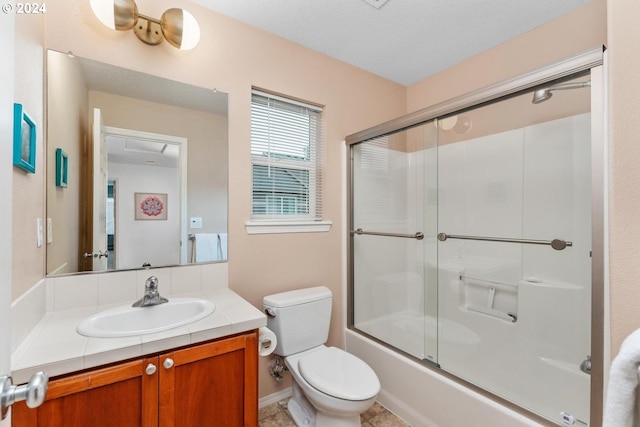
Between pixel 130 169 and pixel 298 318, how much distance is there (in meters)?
1.21

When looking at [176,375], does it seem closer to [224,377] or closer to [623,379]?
[224,377]

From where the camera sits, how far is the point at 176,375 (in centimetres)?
108

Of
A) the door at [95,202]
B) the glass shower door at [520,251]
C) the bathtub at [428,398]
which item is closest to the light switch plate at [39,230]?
the door at [95,202]

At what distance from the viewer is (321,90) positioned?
2.11 m

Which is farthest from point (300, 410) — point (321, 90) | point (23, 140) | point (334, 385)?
point (321, 90)

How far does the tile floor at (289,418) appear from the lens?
171cm

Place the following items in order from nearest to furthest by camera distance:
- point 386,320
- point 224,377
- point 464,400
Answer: point 224,377
point 464,400
point 386,320

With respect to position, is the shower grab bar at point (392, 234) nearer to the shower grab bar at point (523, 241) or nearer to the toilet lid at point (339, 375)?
the shower grab bar at point (523, 241)

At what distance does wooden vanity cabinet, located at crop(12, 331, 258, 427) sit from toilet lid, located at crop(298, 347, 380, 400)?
36 cm

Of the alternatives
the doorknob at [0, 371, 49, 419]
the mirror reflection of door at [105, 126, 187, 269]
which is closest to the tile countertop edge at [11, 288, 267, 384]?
the mirror reflection of door at [105, 126, 187, 269]

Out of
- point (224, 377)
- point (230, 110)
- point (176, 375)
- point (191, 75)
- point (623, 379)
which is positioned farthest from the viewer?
point (230, 110)

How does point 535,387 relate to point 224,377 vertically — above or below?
below

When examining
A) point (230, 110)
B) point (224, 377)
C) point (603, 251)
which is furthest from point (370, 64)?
point (224, 377)

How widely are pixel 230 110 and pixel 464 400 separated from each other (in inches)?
79.0
